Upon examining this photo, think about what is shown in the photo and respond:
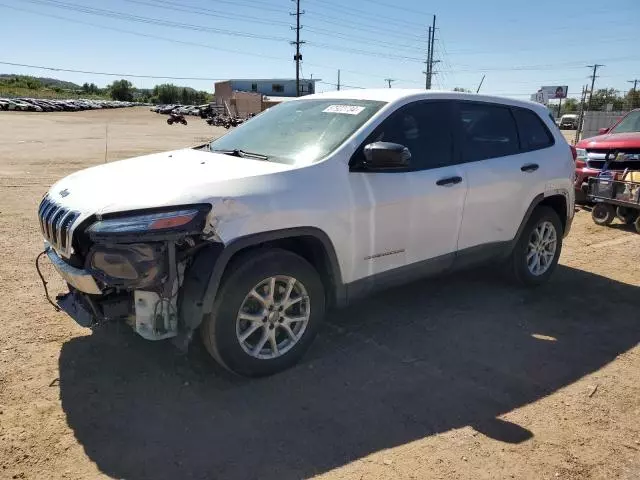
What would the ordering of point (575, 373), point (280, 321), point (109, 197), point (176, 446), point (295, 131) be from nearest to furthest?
point (176, 446) < point (109, 197) < point (280, 321) < point (575, 373) < point (295, 131)

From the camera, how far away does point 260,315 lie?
340cm

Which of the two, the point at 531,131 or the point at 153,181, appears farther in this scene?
the point at 531,131

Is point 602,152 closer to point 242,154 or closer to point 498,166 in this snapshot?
point 498,166

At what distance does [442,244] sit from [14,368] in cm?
318

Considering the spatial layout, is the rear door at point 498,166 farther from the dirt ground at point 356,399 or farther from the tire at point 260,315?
the tire at point 260,315

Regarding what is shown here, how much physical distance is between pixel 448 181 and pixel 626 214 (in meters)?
5.82

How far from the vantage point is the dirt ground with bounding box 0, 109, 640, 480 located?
276cm

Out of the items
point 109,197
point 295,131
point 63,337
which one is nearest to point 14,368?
point 63,337

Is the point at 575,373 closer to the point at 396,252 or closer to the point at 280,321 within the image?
the point at 396,252

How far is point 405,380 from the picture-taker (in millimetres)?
3578

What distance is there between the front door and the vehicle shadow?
619mm

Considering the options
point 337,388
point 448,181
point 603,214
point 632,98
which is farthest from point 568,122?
point 337,388

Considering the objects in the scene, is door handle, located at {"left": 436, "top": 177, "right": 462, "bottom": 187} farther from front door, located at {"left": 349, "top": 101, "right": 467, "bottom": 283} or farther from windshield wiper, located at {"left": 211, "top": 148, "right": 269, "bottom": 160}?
windshield wiper, located at {"left": 211, "top": 148, "right": 269, "bottom": 160}

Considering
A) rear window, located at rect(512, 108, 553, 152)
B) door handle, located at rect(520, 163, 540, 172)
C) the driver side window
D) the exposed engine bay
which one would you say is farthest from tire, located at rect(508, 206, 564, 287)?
the exposed engine bay
